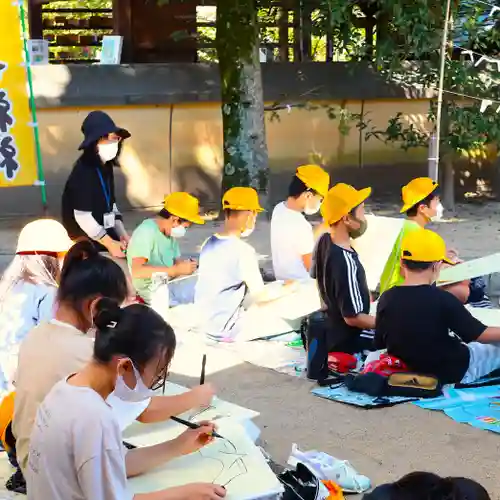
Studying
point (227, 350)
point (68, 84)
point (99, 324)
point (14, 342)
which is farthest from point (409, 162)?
point (99, 324)

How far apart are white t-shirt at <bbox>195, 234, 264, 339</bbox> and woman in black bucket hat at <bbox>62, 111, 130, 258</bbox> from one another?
29.3 inches

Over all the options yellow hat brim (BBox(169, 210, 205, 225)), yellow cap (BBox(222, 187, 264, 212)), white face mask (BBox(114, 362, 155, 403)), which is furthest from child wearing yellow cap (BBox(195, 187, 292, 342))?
white face mask (BBox(114, 362, 155, 403))

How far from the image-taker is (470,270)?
5.67 metres

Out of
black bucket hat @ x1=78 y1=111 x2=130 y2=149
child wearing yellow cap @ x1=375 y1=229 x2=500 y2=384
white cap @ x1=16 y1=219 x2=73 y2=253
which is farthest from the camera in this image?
black bucket hat @ x1=78 y1=111 x2=130 y2=149

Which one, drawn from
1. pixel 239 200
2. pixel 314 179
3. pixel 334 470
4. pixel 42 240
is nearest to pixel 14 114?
pixel 239 200

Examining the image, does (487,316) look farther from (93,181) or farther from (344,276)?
(93,181)

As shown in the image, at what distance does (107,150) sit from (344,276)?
1.84 m

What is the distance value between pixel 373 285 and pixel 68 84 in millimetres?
6389

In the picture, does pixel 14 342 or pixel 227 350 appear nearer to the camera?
pixel 14 342

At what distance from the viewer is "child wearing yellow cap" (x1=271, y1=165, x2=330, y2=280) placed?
641cm

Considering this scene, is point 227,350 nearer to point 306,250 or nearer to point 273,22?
point 306,250

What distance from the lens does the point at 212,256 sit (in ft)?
19.5

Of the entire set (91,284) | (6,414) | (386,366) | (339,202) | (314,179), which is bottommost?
(386,366)

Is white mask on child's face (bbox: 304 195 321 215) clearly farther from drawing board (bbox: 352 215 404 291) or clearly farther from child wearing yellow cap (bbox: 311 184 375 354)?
child wearing yellow cap (bbox: 311 184 375 354)
